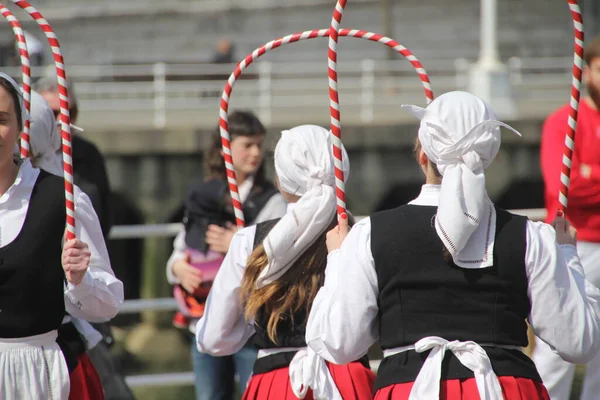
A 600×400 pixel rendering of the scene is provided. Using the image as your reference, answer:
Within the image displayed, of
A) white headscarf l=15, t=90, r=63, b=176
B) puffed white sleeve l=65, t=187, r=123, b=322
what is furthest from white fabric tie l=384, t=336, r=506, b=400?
white headscarf l=15, t=90, r=63, b=176

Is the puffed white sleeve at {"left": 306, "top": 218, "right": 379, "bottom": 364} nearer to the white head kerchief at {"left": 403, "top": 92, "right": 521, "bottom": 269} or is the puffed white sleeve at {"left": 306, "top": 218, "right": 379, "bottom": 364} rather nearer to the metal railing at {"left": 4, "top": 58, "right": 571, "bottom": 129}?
the white head kerchief at {"left": 403, "top": 92, "right": 521, "bottom": 269}

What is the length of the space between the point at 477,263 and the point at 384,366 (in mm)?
435

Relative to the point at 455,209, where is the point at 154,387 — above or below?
below

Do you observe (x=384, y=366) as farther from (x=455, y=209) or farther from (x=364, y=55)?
(x=364, y=55)

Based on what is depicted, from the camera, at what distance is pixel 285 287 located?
3.94m

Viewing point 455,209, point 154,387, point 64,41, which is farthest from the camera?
point 64,41

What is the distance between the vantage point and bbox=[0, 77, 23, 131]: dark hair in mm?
3754

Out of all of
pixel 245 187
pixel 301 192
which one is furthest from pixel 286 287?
pixel 245 187

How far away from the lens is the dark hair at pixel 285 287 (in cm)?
390

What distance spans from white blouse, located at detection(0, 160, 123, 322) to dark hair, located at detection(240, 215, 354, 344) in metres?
0.44

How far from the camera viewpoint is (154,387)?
8031 millimetres

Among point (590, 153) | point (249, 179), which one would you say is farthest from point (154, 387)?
point (590, 153)

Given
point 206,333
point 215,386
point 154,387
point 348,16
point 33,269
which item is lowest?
point 154,387

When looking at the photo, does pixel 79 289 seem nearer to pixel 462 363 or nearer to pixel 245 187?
pixel 462 363
